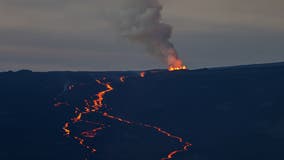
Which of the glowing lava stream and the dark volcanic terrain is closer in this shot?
the dark volcanic terrain

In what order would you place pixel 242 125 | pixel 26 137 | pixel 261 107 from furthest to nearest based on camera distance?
pixel 261 107 < pixel 242 125 < pixel 26 137

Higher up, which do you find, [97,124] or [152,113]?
[152,113]

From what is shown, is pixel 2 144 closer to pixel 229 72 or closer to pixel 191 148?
pixel 191 148

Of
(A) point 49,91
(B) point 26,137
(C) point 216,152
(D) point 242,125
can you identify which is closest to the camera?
(C) point 216,152

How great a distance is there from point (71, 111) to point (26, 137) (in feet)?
64.2

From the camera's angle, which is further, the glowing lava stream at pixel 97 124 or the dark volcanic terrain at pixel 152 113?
the glowing lava stream at pixel 97 124

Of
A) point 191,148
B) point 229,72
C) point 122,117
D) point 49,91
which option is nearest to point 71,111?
point 122,117

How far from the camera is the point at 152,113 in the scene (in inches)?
5197

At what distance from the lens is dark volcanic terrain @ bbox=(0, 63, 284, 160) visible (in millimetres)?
105250

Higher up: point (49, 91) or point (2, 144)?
point (49, 91)

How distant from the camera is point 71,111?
13288cm

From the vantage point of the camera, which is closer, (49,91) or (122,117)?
(122,117)

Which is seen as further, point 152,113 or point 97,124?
point 152,113

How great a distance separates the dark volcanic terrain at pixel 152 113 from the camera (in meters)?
105
